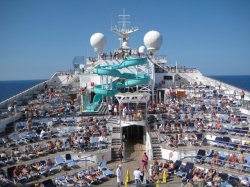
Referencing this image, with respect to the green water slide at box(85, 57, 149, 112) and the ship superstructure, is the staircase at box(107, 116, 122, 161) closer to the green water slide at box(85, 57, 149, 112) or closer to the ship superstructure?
the ship superstructure

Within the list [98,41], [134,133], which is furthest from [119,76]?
[98,41]

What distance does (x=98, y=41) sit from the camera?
38.9 m

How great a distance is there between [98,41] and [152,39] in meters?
7.36

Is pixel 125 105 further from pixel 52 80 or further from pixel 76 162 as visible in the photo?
pixel 52 80

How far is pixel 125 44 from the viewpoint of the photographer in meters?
38.8

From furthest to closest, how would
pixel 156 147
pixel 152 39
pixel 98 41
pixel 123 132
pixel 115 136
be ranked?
pixel 98 41
pixel 152 39
pixel 123 132
pixel 115 136
pixel 156 147

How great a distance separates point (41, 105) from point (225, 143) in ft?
48.2

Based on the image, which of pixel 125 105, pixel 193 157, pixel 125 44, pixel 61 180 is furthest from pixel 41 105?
pixel 125 44

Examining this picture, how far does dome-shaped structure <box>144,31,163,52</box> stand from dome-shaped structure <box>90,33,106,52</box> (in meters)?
5.87

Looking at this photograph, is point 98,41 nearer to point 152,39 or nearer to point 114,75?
point 152,39

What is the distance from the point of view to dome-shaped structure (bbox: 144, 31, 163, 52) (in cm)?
3766

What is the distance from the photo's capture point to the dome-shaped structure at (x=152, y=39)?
37.7 metres

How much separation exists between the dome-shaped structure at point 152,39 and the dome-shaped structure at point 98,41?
5870mm

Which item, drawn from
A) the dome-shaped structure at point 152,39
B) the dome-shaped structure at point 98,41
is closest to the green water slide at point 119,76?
the dome-shaped structure at point 152,39
